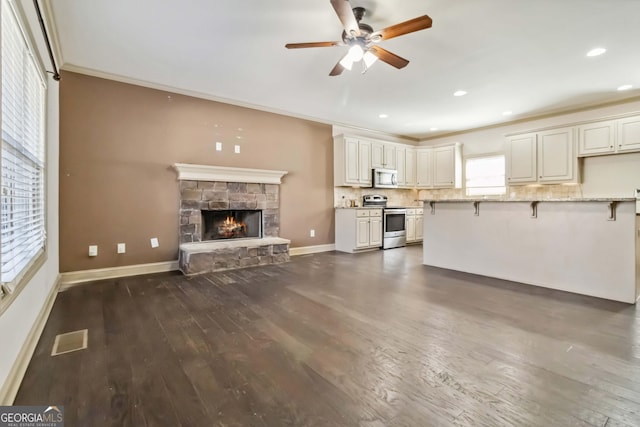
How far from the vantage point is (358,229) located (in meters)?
5.79

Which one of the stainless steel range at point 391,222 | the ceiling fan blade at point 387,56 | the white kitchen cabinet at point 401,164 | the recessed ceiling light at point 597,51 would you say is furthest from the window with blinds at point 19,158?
the white kitchen cabinet at point 401,164

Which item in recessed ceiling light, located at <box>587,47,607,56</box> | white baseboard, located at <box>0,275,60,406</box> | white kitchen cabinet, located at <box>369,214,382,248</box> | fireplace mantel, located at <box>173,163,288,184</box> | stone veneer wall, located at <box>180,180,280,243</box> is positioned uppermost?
recessed ceiling light, located at <box>587,47,607,56</box>

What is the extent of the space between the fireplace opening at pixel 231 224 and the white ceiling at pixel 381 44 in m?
1.84

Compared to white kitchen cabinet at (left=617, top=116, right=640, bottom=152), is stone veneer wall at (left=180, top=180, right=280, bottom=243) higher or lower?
lower

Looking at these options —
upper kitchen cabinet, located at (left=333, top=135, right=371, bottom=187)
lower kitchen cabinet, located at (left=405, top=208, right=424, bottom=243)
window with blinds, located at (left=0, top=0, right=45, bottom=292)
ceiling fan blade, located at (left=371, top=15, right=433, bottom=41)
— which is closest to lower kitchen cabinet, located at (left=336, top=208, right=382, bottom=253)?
upper kitchen cabinet, located at (left=333, top=135, right=371, bottom=187)

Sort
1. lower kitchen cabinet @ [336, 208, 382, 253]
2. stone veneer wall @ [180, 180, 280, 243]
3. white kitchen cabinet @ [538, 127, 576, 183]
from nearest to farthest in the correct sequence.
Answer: stone veneer wall @ [180, 180, 280, 243] < white kitchen cabinet @ [538, 127, 576, 183] < lower kitchen cabinet @ [336, 208, 382, 253]

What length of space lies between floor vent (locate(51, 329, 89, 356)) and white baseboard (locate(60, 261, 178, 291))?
1519 millimetres

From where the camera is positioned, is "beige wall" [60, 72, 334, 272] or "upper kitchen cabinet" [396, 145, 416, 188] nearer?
"beige wall" [60, 72, 334, 272]

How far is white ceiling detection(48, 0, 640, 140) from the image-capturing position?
257 centimetres

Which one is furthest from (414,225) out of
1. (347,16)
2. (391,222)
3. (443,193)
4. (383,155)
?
(347,16)

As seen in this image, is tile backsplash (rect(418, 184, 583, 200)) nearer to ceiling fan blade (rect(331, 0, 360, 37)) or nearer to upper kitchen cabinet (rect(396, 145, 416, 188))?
upper kitchen cabinet (rect(396, 145, 416, 188))

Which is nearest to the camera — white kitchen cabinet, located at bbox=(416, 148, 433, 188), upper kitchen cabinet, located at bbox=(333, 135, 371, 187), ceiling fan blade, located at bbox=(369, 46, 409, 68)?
ceiling fan blade, located at bbox=(369, 46, 409, 68)

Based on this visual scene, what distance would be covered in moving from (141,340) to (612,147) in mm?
6941

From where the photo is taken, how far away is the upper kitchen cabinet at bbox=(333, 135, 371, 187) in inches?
236
